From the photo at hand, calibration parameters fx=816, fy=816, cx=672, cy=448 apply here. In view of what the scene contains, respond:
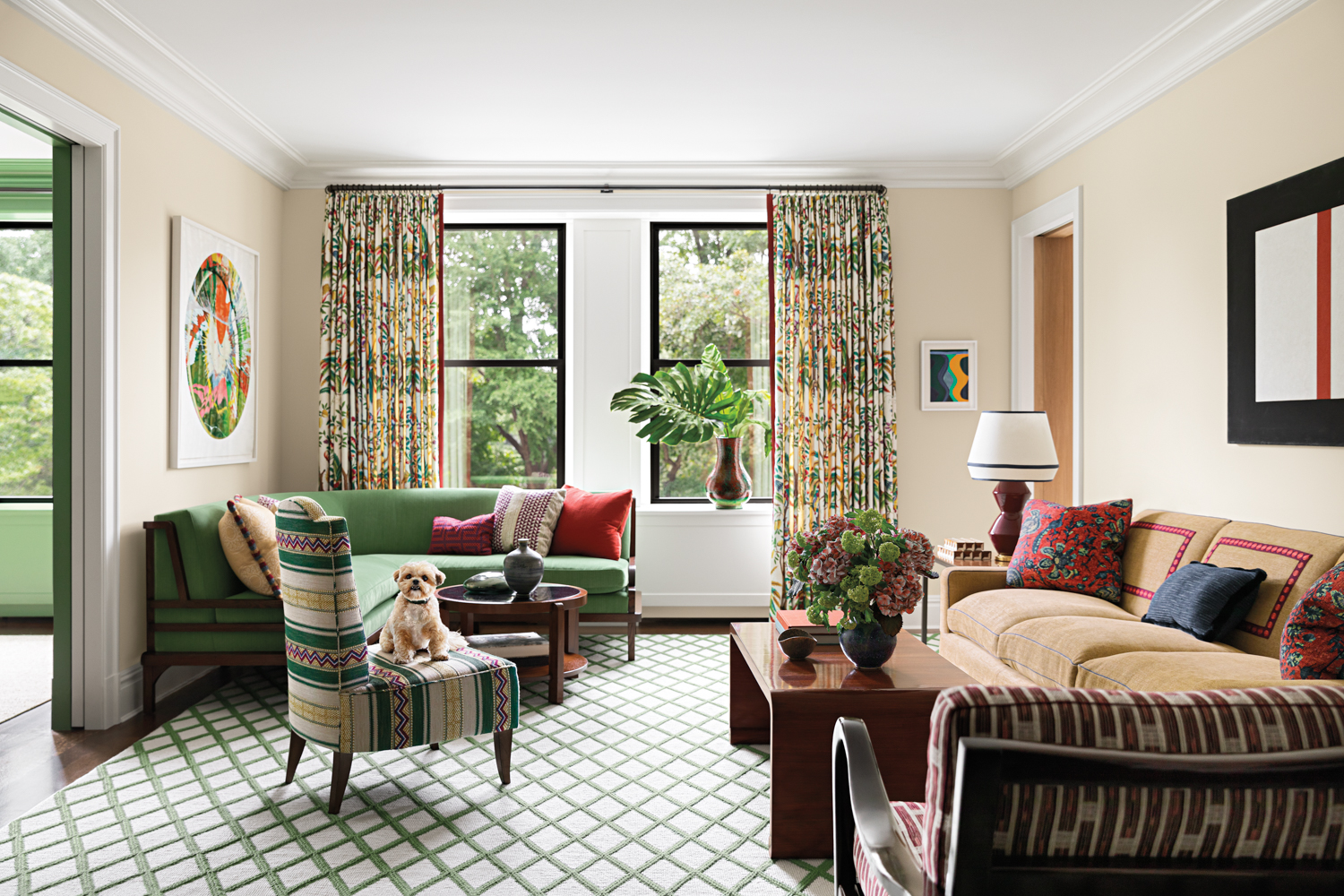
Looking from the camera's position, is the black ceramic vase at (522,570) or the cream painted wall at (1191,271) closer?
the cream painted wall at (1191,271)

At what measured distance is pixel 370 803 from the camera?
8.92ft

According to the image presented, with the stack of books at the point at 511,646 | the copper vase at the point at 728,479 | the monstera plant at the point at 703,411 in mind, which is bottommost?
the stack of books at the point at 511,646

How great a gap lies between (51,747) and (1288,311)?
16.7 ft

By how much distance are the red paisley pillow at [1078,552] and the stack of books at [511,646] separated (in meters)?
2.28

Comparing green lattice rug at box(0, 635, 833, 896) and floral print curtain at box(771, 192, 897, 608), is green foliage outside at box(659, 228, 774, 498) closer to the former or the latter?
floral print curtain at box(771, 192, 897, 608)

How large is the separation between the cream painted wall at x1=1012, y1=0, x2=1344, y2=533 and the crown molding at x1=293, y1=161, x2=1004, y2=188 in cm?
84

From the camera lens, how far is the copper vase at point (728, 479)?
5449 millimetres

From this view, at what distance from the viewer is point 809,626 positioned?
312cm

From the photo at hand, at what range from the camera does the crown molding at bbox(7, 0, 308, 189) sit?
3189mm

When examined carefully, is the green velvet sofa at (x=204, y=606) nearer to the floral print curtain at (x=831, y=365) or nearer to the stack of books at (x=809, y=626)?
the stack of books at (x=809, y=626)

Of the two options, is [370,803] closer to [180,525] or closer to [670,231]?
[180,525]

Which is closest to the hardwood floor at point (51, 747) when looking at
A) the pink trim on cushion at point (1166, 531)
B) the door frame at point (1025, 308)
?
the pink trim on cushion at point (1166, 531)

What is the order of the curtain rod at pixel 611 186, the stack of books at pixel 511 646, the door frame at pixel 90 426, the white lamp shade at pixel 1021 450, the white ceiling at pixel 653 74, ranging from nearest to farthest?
the white ceiling at pixel 653 74 → the door frame at pixel 90 426 → the stack of books at pixel 511 646 → the white lamp shade at pixel 1021 450 → the curtain rod at pixel 611 186

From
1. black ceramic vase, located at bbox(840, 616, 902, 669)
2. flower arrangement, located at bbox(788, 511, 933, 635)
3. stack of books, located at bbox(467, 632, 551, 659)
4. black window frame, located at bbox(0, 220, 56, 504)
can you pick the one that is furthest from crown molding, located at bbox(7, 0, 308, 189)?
black ceramic vase, located at bbox(840, 616, 902, 669)
